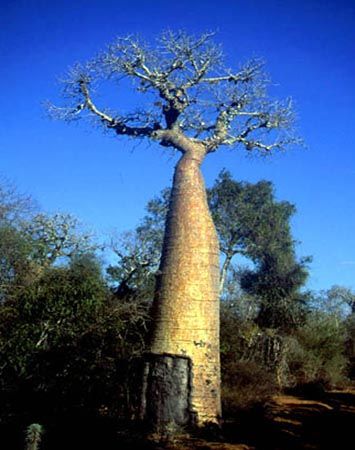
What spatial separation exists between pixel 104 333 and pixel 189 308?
1473 mm

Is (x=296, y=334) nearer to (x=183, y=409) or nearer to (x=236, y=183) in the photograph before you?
(x=236, y=183)

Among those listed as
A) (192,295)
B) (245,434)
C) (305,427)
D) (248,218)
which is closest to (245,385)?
(305,427)

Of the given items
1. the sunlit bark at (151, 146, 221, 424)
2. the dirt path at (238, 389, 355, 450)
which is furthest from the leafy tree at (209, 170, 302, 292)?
the sunlit bark at (151, 146, 221, 424)

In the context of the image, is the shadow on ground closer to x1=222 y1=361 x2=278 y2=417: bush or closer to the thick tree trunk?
the thick tree trunk

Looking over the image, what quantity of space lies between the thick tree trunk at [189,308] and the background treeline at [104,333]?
689 millimetres

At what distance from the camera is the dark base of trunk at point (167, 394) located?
4.25 metres

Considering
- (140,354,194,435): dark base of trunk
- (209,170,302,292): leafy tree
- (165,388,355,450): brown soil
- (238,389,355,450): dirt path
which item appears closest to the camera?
(165,388,355,450): brown soil

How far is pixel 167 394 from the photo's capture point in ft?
14.3

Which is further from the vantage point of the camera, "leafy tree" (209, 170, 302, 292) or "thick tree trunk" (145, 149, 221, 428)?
"leafy tree" (209, 170, 302, 292)

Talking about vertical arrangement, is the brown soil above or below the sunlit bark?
below

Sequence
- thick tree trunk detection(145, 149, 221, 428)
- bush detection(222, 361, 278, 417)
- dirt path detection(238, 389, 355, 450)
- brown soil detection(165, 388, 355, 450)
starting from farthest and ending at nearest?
bush detection(222, 361, 278, 417) < thick tree trunk detection(145, 149, 221, 428) < dirt path detection(238, 389, 355, 450) < brown soil detection(165, 388, 355, 450)

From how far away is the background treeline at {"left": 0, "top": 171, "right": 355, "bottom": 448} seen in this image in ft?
17.0

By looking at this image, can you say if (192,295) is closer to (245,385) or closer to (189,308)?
(189,308)

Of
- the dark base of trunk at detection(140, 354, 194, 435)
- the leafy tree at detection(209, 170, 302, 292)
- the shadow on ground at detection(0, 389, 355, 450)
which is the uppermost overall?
the leafy tree at detection(209, 170, 302, 292)
